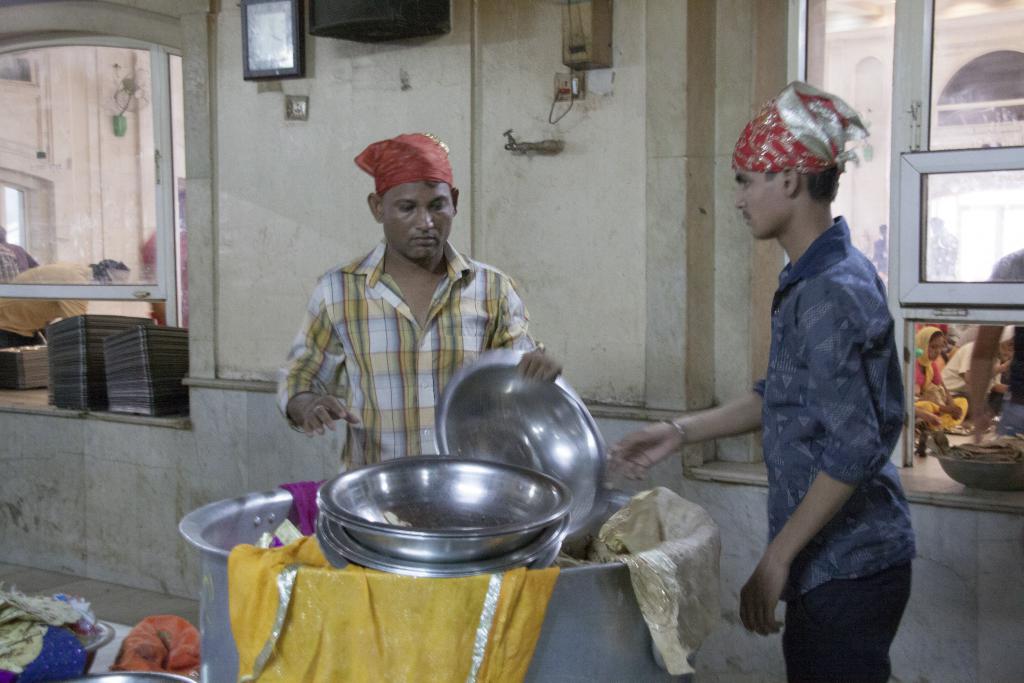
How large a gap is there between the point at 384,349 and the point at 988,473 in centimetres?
207

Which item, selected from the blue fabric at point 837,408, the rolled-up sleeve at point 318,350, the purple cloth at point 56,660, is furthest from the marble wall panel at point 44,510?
the blue fabric at point 837,408

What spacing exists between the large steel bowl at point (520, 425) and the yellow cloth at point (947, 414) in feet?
6.92

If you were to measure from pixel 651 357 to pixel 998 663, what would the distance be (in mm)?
1537

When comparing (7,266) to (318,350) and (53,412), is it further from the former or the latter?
(318,350)

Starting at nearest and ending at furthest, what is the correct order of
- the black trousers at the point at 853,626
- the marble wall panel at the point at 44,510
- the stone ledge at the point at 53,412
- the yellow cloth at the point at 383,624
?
the yellow cloth at the point at 383,624, the black trousers at the point at 853,626, the stone ledge at the point at 53,412, the marble wall panel at the point at 44,510

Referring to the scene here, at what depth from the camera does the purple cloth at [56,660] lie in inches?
95.6

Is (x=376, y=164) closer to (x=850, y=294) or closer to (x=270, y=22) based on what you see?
(x=850, y=294)

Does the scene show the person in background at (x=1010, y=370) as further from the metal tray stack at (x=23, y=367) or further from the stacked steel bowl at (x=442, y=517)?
the metal tray stack at (x=23, y=367)

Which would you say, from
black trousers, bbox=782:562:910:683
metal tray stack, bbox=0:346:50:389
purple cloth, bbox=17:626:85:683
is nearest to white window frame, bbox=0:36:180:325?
metal tray stack, bbox=0:346:50:389

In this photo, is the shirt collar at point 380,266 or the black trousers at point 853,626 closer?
the black trousers at point 853,626

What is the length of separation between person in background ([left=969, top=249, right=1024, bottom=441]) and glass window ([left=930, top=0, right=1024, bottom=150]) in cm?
42

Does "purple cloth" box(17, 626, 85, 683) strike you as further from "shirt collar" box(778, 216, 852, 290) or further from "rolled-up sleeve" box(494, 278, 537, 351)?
"shirt collar" box(778, 216, 852, 290)

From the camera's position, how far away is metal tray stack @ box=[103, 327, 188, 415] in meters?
5.56

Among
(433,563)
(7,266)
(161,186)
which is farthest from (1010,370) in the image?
(7,266)
